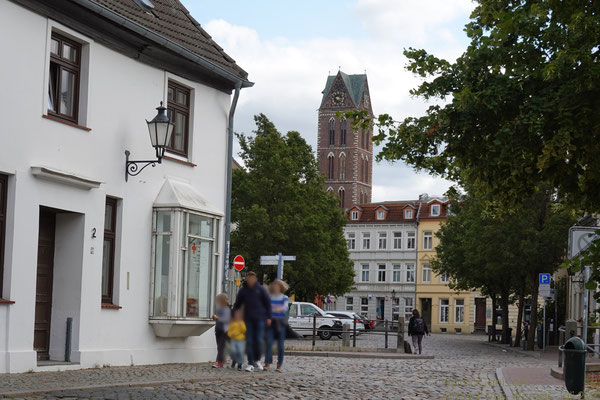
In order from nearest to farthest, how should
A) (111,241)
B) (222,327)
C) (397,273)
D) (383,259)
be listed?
1. (222,327)
2. (111,241)
3. (397,273)
4. (383,259)

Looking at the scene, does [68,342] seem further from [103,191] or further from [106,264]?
[103,191]

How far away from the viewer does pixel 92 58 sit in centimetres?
1806

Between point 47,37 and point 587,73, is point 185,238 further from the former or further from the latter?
point 587,73

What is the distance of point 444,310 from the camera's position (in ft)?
337

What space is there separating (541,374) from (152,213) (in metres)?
11.0

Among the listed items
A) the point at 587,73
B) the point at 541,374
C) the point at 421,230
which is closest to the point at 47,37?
the point at 587,73

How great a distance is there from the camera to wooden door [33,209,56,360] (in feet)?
56.7

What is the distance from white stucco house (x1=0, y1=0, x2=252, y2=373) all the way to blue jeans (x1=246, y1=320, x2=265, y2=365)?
1102 centimetres

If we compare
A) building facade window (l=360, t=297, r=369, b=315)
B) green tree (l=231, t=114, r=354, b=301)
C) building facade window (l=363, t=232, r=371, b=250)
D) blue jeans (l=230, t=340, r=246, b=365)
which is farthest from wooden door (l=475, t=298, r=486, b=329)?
blue jeans (l=230, t=340, r=246, b=365)

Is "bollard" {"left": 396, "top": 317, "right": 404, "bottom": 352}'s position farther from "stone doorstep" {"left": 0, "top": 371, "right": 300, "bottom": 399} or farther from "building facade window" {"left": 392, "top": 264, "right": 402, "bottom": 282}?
"building facade window" {"left": 392, "top": 264, "right": 402, "bottom": 282}

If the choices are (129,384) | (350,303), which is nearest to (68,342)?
(129,384)

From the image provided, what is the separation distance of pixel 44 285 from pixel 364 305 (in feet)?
305

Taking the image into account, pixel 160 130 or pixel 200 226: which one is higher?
pixel 160 130

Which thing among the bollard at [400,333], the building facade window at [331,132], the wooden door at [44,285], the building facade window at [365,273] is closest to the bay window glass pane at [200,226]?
the wooden door at [44,285]
